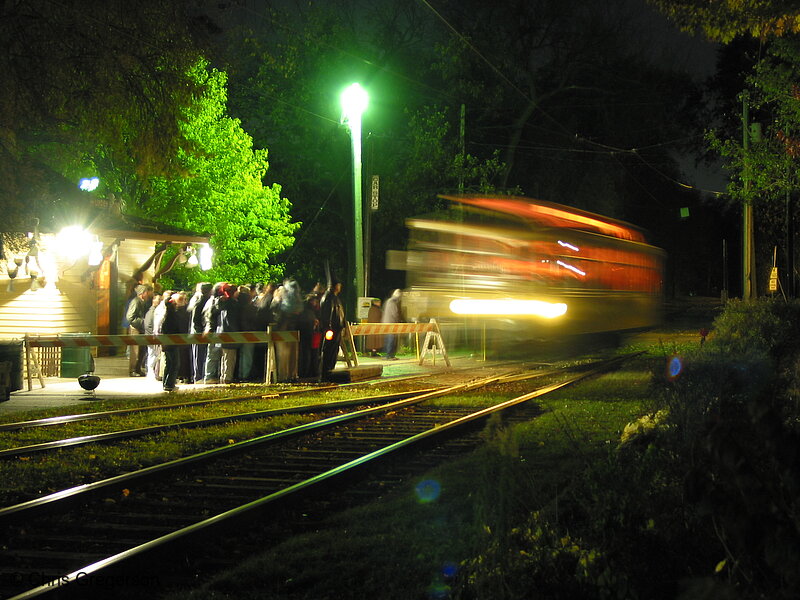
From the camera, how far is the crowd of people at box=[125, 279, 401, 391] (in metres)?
17.6

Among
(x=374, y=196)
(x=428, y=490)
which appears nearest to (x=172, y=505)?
(x=428, y=490)

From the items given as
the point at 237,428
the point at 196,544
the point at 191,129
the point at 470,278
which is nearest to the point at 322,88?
the point at 191,129

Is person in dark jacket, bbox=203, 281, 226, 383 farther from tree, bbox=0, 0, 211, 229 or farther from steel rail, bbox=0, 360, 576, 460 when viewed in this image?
steel rail, bbox=0, 360, 576, 460

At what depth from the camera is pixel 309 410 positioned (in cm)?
1327

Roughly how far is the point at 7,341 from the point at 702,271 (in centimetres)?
9004

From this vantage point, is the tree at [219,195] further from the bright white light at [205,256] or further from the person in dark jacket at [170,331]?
the person in dark jacket at [170,331]

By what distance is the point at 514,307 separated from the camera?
21.7 m

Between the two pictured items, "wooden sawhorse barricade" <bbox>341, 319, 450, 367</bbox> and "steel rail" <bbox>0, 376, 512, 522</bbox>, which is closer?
"steel rail" <bbox>0, 376, 512, 522</bbox>

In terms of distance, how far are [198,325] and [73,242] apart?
12.7ft

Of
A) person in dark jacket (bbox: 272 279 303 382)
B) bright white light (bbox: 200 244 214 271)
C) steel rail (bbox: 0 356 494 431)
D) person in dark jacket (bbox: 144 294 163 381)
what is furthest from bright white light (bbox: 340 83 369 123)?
steel rail (bbox: 0 356 494 431)

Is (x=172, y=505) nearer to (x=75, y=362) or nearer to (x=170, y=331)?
(x=170, y=331)

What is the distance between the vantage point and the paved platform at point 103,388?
14578 mm

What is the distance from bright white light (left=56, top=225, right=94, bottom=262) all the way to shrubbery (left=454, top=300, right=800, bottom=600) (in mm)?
13979

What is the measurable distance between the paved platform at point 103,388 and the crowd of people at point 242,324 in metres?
0.51
